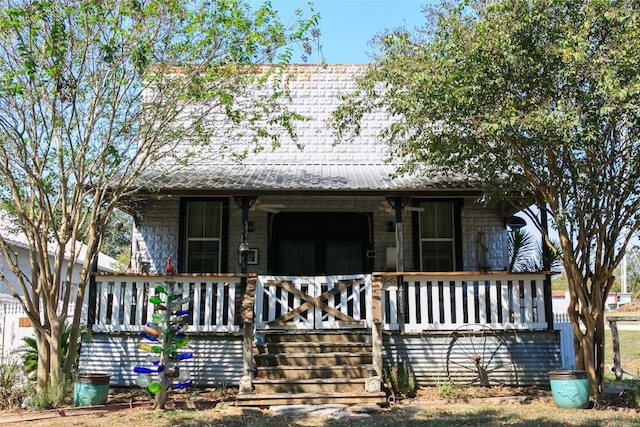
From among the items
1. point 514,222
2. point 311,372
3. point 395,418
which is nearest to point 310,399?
point 311,372

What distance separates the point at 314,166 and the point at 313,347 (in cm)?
436

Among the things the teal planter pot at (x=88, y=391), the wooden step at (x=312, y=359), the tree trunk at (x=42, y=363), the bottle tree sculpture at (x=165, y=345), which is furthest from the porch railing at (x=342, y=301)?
the teal planter pot at (x=88, y=391)

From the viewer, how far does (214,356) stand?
32.7 ft

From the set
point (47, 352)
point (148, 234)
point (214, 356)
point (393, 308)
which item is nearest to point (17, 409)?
point (47, 352)

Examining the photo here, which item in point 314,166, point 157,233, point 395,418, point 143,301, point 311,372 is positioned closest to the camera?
point 395,418

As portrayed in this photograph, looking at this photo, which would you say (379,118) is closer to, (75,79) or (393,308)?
(393,308)

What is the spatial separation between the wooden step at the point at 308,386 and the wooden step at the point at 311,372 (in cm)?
26

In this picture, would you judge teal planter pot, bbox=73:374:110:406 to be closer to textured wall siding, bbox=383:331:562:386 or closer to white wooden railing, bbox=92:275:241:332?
white wooden railing, bbox=92:275:241:332

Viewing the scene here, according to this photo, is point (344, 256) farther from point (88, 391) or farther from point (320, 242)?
point (88, 391)

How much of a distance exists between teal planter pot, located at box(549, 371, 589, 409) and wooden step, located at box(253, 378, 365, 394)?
2690 mm

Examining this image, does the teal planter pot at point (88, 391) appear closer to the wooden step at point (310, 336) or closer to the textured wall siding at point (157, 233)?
the wooden step at point (310, 336)

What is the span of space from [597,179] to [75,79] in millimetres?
7430

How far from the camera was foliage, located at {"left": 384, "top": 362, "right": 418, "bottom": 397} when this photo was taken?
9164 mm

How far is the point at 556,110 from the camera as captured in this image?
25.4ft
